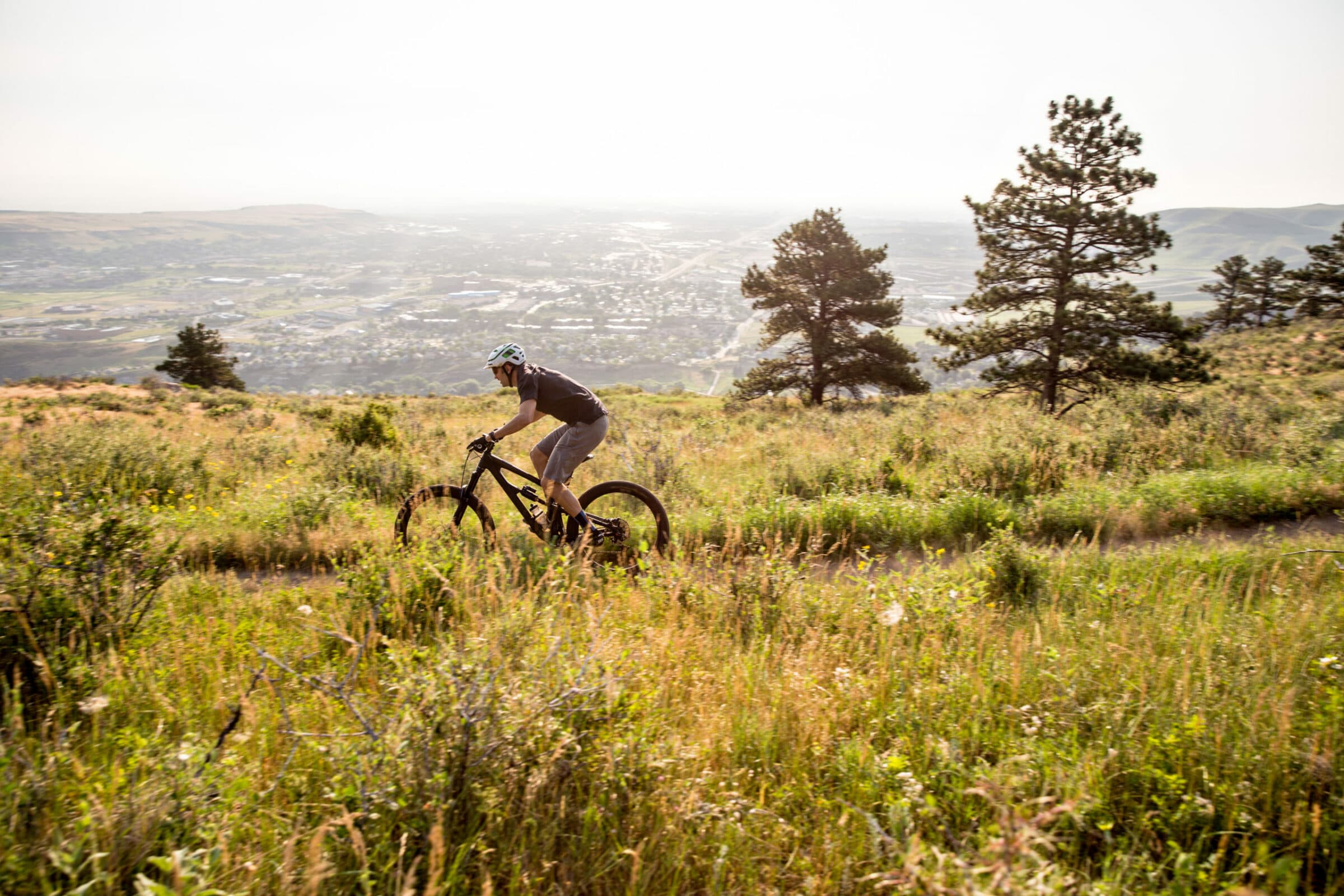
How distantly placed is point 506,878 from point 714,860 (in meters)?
0.84

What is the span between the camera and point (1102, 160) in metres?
17.9

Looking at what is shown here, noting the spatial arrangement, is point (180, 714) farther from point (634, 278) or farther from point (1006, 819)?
point (634, 278)

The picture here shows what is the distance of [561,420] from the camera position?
6340 mm

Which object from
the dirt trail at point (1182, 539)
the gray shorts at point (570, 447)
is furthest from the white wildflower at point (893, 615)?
the gray shorts at point (570, 447)

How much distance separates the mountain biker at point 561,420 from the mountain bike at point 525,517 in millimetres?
128

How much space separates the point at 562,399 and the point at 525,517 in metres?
1.34

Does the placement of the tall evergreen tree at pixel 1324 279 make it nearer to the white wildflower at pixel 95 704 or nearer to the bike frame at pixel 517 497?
the bike frame at pixel 517 497

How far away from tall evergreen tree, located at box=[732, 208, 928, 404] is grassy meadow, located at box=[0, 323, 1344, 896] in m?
20.2

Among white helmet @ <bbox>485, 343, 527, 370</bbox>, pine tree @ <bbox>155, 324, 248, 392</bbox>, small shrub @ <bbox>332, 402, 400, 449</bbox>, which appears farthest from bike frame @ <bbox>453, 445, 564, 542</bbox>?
pine tree @ <bbox>155, 324, 248, 392</bbox>

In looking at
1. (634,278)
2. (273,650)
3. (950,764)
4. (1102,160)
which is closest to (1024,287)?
(1102,160)

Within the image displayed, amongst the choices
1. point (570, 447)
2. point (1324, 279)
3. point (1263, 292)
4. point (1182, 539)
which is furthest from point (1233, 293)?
point (570, 447)

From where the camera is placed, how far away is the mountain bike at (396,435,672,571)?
249 inches

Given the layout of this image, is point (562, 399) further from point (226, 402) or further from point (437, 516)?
point (226, 402)

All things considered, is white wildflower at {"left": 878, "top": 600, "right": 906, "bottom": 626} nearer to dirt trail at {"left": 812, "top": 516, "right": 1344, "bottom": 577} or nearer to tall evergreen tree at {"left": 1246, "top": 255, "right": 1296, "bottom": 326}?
dirt trail at {"left": 812, "top": 516, "right": 1344, "bottom": 577}
